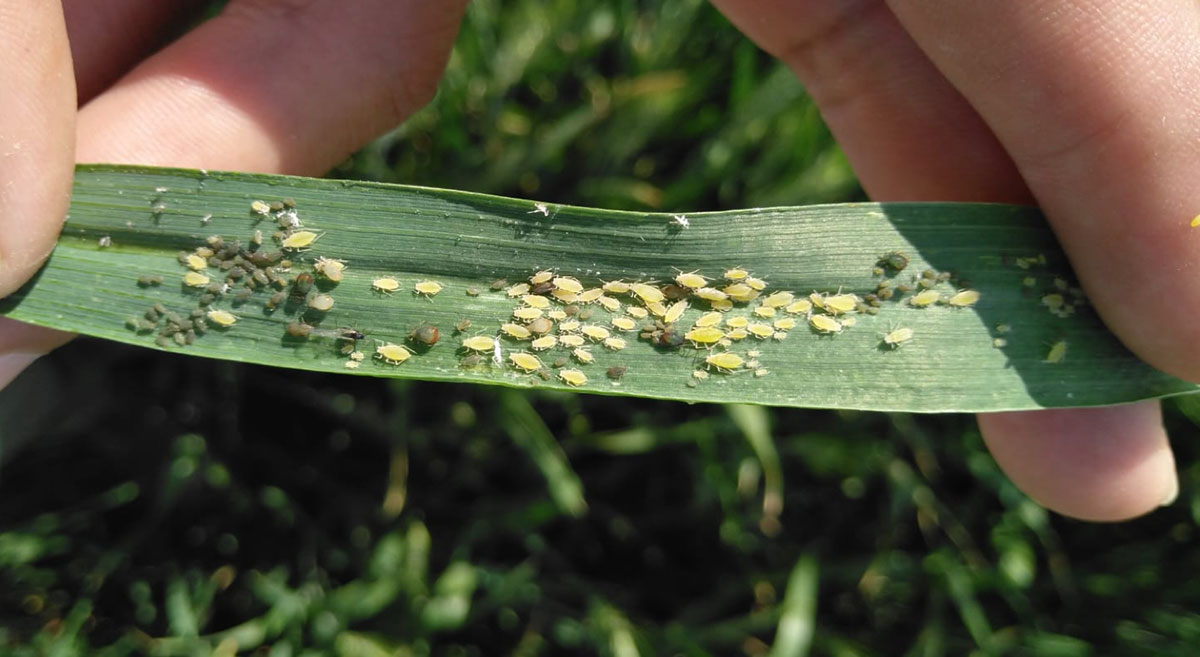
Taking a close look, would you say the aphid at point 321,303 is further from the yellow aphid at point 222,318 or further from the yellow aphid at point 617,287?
the yellow aphid at point 617,287

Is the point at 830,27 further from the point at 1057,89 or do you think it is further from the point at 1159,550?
the point at 1159,550

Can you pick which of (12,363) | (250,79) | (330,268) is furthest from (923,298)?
(12,363)

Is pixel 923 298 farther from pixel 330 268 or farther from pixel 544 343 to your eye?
pixel 330 268

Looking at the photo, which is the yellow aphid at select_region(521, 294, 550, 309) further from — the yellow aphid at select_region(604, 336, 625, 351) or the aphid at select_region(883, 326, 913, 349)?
the aphid at select_region(883, 326, 913, 349)

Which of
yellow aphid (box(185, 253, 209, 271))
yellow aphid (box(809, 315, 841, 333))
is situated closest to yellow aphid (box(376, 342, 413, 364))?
yellow aphid (box(185, 253, 209, 271))

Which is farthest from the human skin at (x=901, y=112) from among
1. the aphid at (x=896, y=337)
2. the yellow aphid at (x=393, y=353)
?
the yellow aphid at (x=393, y=353)
